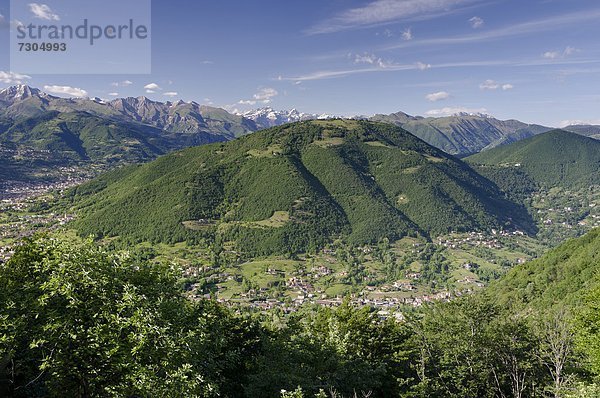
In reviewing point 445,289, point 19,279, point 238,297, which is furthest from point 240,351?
point 445,289

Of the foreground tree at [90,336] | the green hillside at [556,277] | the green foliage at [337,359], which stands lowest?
the green hillside at [556,277]

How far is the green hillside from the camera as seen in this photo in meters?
64.6

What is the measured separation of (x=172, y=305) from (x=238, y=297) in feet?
450

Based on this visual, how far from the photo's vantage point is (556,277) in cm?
7931

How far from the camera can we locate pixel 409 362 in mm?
34000

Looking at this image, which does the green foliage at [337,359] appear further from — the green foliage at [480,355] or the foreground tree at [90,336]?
the foreground tree at [90,336]

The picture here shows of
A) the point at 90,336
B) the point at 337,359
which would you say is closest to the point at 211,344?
the point at 90,336

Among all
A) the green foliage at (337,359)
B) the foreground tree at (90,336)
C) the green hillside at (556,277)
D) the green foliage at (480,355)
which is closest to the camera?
the foreground tree at (90,336)

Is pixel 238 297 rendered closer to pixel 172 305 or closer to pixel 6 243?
pixel 6 243

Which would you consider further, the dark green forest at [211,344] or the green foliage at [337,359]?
the green foliage at [337,359]

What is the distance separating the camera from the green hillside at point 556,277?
64562mm

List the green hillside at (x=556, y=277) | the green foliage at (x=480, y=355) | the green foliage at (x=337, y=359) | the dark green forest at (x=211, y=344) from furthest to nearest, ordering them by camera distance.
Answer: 1. the green hillside at (x=556, y=277)
2. the green foliage at (x=480, y=355)
3. the green foliage at (x=337, y=359)
4. the dark green forest at (x=211, y=344)

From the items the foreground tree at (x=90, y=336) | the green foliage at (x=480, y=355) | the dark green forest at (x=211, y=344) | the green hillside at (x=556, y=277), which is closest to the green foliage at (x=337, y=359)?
the dark green forest at (x=211, y=344)

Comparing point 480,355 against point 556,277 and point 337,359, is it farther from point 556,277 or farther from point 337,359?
point 556,277
